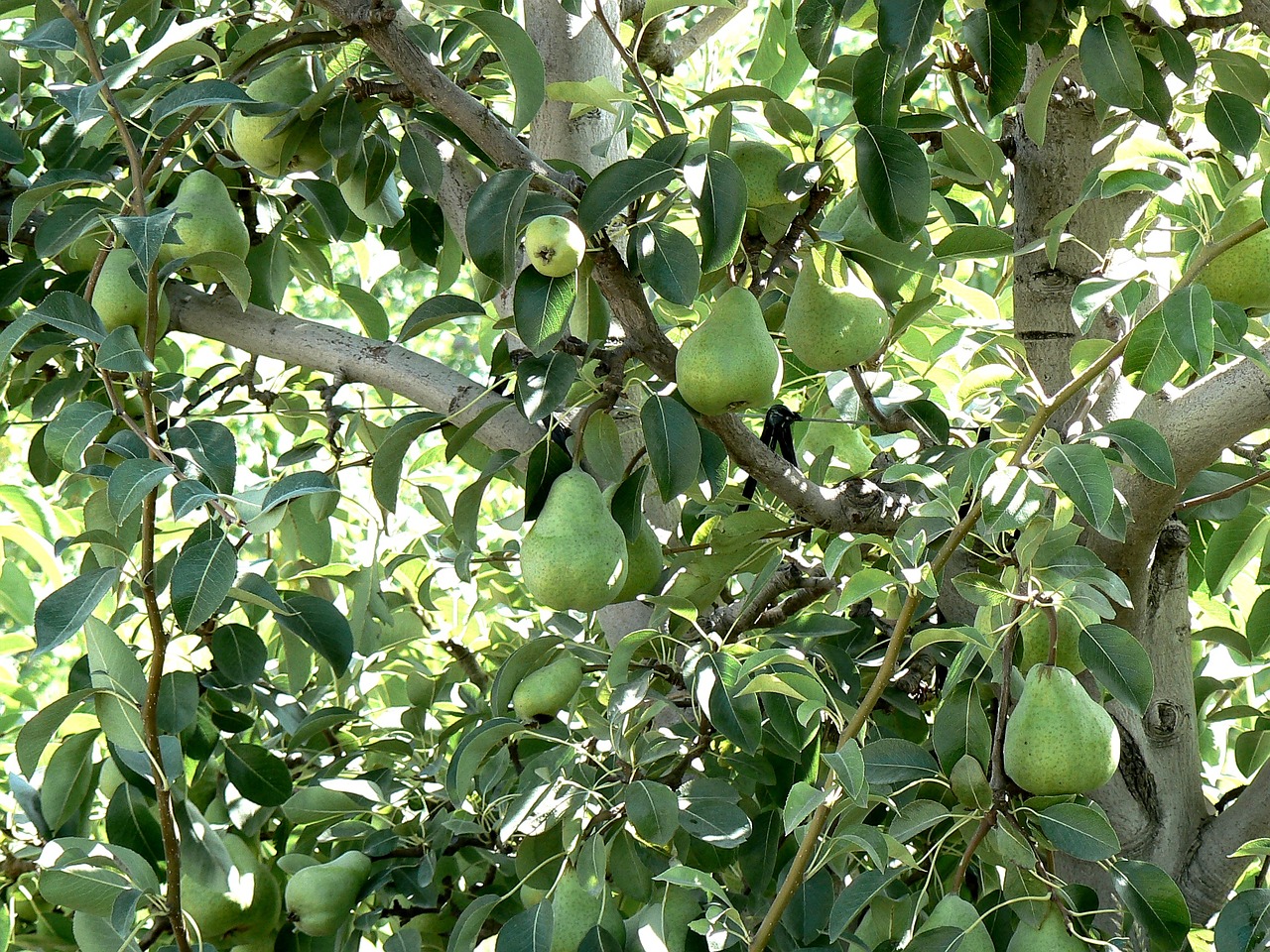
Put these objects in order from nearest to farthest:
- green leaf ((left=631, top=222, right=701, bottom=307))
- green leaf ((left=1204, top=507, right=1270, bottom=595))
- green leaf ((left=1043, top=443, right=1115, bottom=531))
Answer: green leaf ((left=1043, top=443, right=1115, bottom=531))
green leaf ((left=631, top=222, right=701, bottom=307))
green leaf ((left=1204, top=507, right=1270, bottom=595))

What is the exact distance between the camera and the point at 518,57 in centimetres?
94

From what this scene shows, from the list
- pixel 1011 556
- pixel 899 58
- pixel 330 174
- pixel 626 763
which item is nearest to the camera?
pixel 899 58

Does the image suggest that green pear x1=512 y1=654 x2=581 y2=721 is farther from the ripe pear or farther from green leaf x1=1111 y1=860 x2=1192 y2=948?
green leaf x1=1111 y1=860 x2=1192 y2=948

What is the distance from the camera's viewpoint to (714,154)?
2.83 feet

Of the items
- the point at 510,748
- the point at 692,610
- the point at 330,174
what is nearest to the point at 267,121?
the point at 330,174

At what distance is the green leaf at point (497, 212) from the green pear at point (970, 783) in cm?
47

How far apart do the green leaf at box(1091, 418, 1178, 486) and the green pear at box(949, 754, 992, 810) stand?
0.23 meters

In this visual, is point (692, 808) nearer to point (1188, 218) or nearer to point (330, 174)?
point (1188, 218)

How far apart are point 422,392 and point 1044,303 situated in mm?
629

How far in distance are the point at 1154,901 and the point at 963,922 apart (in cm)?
17

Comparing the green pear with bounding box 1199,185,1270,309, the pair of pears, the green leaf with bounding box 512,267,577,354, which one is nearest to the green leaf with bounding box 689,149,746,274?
the green leaf with bounding box 512,267,577,354

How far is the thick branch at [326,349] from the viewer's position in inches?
48.7

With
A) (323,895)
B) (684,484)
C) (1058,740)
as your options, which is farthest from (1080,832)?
(323,895)

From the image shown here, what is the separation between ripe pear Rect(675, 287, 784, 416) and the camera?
0.92 meters
